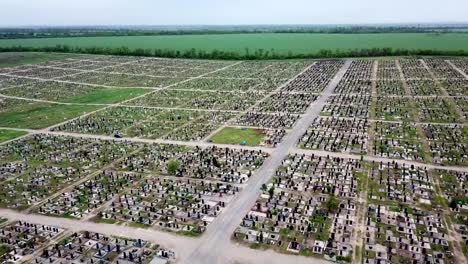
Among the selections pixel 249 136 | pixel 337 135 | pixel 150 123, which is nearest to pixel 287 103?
pixel 337 135

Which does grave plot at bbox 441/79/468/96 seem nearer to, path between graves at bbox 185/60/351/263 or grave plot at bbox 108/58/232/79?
path between graves at bbox 185/60/351/263

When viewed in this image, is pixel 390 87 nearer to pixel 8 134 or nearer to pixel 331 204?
pixel 331 204

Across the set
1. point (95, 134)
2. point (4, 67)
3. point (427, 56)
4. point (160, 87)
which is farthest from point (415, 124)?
point (4, 67)

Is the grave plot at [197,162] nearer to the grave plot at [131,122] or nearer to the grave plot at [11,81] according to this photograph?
the grave plot at [131,122]

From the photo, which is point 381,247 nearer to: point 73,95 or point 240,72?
point 73,95

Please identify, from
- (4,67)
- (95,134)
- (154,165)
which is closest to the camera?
(154,165)

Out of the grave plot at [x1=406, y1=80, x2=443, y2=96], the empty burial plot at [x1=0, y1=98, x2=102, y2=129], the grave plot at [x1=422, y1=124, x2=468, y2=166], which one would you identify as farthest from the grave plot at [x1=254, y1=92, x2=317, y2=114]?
the empty burial plot at [x1=0, y1=98, x2=102, y2=129]
